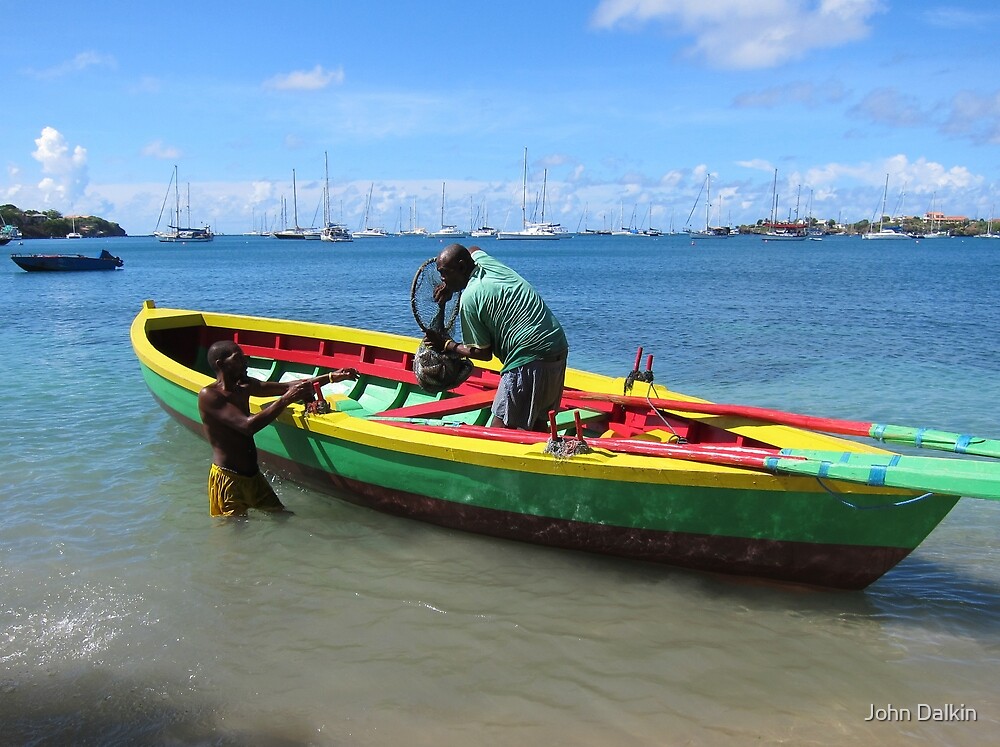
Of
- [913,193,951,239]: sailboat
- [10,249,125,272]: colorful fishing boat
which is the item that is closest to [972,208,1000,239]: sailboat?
[913,193,951,239]: sailboat

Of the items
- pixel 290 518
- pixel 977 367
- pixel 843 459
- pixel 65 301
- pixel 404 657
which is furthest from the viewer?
pixel 65 301

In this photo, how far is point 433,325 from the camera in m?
6.27

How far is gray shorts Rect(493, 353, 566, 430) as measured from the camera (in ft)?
19.5

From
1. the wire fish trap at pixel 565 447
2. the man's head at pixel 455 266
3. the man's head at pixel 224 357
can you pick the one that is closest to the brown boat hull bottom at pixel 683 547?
the wire fish trap at pixel 565 447

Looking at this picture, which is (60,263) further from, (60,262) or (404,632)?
(404,632)

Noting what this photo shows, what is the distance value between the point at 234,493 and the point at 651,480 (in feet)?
11.9

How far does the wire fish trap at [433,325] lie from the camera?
6.21 metres

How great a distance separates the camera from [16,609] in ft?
17.7

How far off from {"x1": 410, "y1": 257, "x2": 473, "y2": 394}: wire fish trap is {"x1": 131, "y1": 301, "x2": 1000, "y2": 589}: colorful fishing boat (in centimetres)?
43

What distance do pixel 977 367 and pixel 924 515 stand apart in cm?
1231

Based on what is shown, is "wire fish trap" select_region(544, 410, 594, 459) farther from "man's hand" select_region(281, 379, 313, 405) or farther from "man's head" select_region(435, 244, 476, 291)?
"man's hand" select_region(281, 379, 313, 405)

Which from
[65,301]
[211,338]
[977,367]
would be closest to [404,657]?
[211,338]

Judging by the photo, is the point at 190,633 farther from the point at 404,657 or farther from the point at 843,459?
the point at 843,459

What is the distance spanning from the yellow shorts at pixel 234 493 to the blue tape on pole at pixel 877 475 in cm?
479
